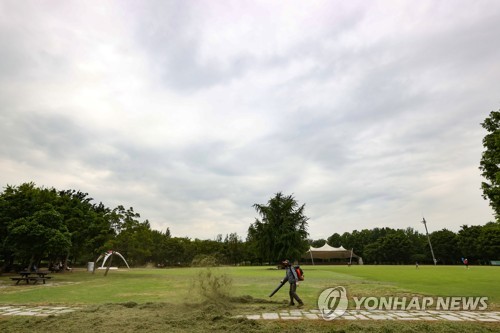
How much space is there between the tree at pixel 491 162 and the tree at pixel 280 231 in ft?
115

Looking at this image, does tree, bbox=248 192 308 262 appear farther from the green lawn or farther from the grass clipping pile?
the grass clipping pile

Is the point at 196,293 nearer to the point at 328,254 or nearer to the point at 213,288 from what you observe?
the point at 213,288

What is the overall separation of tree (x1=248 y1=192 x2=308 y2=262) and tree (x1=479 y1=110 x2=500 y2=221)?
3510 centimetres

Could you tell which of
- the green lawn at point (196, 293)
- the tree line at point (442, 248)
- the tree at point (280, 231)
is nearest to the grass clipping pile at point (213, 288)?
the green lawn at point (196, 293)

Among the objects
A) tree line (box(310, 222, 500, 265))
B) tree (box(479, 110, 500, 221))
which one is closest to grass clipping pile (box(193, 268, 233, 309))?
tree (box(479, 110, 500, 221))

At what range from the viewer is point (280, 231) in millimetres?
51938

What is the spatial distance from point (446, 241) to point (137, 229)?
87757 millimetres

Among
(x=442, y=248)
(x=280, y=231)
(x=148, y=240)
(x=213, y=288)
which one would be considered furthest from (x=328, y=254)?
(x=213, y=288)

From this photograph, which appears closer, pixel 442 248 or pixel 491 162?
pixel 491 162

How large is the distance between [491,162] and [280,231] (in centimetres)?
3706

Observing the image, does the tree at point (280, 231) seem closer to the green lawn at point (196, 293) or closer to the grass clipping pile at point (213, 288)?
the green lawn at point (196, 293)

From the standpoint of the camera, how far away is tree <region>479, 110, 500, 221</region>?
16484 millimetres

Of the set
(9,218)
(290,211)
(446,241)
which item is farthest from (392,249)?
(9,218)

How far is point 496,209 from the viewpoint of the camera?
16953mm
